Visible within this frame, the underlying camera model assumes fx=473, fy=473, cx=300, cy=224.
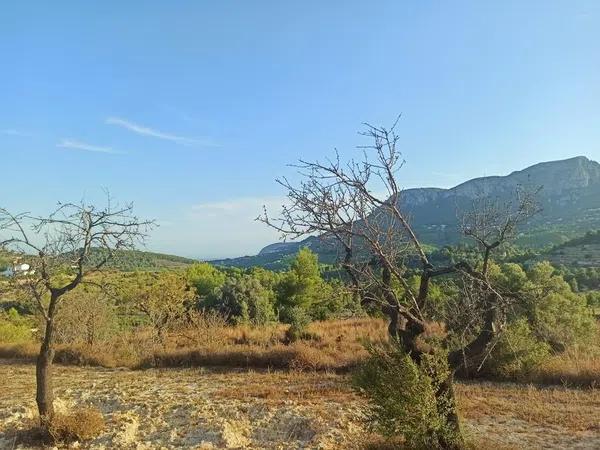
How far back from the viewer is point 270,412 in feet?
28.1

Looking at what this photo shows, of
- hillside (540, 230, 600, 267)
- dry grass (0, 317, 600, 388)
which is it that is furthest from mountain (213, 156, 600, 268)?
dry grass (0, 317, 600, 388)

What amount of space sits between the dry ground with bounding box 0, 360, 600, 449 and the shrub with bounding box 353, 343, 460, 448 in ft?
4.97

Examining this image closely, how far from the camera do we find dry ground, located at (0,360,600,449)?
7.20 m

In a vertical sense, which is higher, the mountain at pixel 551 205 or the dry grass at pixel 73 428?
the mountain at pixel 551 205

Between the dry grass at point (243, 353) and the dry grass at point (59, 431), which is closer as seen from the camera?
the dry grass at point (59, 431)

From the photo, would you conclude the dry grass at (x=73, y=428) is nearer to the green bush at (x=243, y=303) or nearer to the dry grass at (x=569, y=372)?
the dry grass at (x=569, y=372)

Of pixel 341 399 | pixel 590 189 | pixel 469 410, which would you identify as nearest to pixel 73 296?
pixel 341 399

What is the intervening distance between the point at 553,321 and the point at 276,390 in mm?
8300

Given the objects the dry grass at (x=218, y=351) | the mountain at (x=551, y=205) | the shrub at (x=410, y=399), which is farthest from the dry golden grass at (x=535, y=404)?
the mountain at (x=551, y=205)

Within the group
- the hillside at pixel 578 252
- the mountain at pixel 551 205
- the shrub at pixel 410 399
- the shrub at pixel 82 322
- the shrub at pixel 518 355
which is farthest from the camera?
the mountain at pixel 551 205

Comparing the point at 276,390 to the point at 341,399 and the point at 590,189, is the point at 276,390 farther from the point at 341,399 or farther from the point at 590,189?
the point at 590,189

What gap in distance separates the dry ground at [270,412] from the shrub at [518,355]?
2.65 feet

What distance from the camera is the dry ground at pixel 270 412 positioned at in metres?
7.20

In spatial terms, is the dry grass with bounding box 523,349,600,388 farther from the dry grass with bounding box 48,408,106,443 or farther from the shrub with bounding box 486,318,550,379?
the dry grass with bounding box 48,408,106,443
